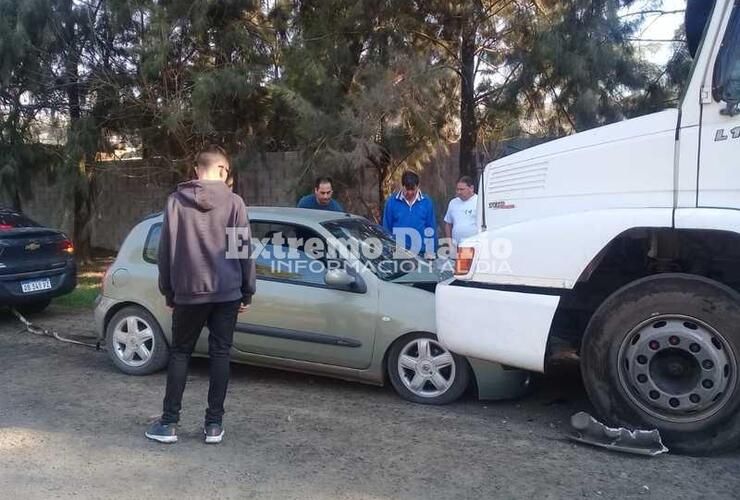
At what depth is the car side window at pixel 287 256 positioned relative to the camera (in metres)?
5.52

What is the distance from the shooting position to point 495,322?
14.3 feet

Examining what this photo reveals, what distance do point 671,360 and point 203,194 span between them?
2897 mm

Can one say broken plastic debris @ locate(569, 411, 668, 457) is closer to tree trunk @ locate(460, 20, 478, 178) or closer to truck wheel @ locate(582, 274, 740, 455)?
truck wheel @ locate(582, 274, 740, 455)

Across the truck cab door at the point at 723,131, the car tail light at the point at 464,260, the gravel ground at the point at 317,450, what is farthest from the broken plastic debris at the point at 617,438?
the truck cab door at the point at 723,131

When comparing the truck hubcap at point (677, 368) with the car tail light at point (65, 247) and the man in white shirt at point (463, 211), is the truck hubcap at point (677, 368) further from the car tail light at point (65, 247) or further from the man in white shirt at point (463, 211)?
the car tail light at point (65, 247)

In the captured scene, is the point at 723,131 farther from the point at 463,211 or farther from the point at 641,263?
the point at 463,211

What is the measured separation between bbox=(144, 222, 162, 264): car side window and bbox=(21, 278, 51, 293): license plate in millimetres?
2628

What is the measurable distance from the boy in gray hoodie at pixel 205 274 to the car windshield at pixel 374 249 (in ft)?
4.58

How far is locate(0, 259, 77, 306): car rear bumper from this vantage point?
7.71 m

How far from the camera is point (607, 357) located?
4.19 m

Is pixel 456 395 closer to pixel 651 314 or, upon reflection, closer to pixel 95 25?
pixel 651 314

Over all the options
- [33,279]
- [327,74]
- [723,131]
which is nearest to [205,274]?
[723,131]

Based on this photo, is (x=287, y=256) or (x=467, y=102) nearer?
(x=287, y=256)

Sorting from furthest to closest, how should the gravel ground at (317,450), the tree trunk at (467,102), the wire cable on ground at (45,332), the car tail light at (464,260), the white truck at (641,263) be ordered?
the tree trunk at (467,102)
the wire cable on ground at (45,332)
the car tail light at (464,260)
the white truck at (641,263)
the gravel ground at (317,450)
